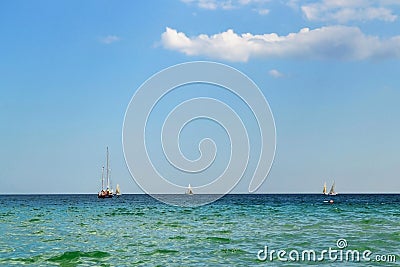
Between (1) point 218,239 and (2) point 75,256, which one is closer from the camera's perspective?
(2) point 75,256

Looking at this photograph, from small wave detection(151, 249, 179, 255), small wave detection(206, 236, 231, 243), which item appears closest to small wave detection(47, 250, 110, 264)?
small wave detection(151, 249, 179, 255)

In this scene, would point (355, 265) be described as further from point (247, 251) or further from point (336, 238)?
point (336, 238)

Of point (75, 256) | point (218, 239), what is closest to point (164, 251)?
point (75, 256)

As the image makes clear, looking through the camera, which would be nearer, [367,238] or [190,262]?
[190,262]

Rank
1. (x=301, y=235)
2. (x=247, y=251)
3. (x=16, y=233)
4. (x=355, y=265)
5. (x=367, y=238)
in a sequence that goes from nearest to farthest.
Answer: (x=355, y=265)
(x=247, y=251)
(x=367, y=238)
(x=301, y=235)
(x=16, y=233)

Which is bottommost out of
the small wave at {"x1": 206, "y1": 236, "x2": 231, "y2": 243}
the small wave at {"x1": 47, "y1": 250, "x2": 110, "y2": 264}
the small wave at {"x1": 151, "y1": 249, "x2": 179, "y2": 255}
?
the small wave at {"x1": 47, "y1": 250, "x2": 110, "y2": 264}

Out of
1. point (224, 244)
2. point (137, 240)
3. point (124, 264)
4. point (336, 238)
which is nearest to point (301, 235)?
point (336, 238)

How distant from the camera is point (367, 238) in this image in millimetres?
25938

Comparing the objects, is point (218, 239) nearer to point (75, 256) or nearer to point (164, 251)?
point (164, 251)

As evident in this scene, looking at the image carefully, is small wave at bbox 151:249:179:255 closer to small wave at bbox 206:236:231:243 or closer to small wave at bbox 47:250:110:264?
small wave at bbox 47:250:110:264

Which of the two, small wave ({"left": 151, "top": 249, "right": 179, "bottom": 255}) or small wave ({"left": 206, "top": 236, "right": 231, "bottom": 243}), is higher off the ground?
small wave ({"left": 206, "top": 236, "right": 231, "bottom": 243})

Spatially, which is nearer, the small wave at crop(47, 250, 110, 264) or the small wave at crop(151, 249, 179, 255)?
the small wave at crop(47, 250, 110, 264)

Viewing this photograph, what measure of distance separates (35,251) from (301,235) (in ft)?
41.1

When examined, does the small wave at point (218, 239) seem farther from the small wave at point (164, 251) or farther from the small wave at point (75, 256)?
the small wave at point (75, 256)
